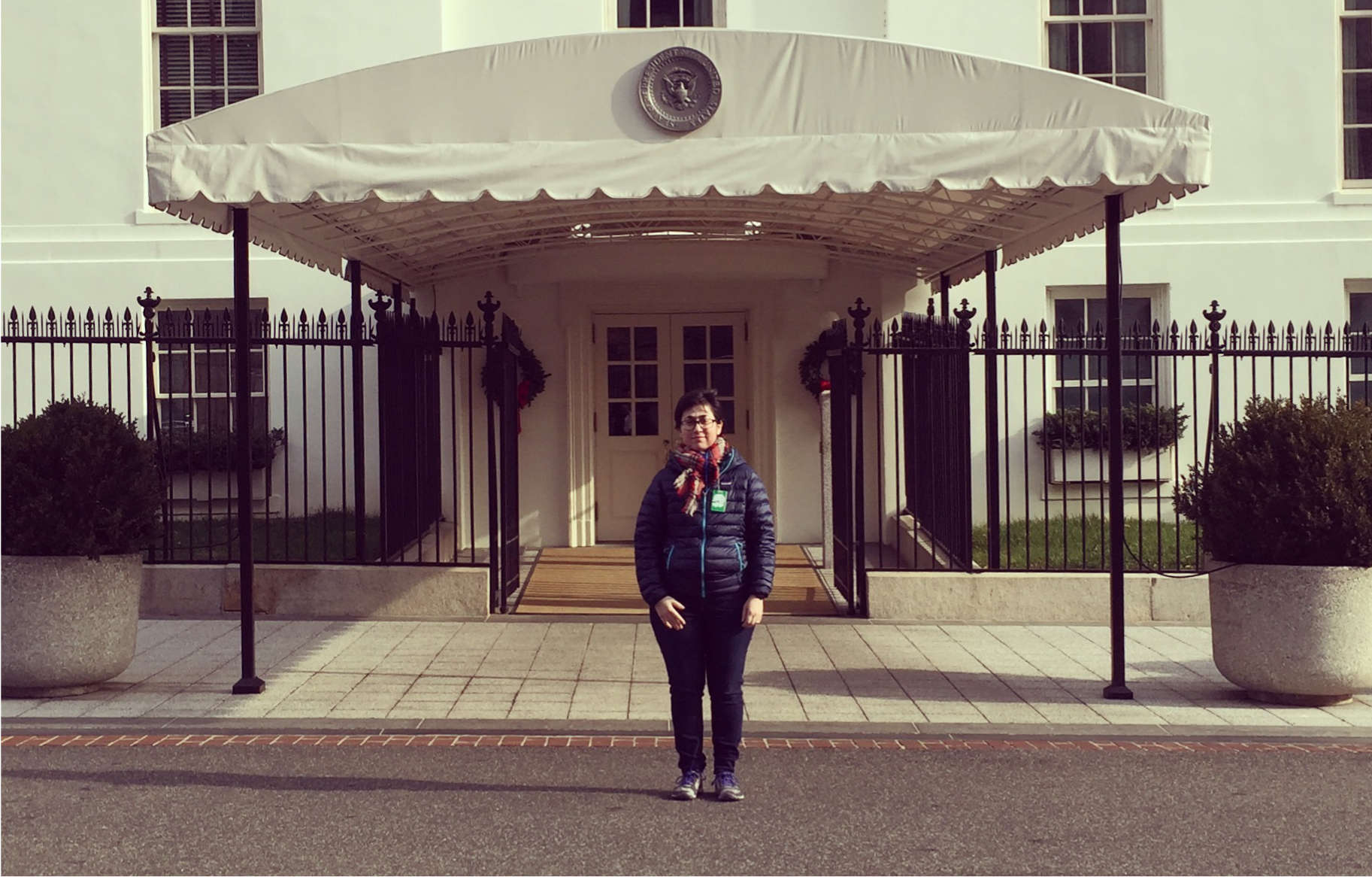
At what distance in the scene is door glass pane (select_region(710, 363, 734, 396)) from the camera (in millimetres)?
15016

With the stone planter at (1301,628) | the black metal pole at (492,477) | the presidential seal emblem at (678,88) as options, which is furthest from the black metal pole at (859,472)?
the presidential seal emblem at (678,88)

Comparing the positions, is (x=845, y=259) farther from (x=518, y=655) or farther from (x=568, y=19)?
(x=518, y=655)

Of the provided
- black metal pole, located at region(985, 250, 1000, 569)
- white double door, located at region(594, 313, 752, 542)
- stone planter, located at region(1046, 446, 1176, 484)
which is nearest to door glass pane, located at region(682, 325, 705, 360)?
white double door, located at region(594, 313, 752, 542)

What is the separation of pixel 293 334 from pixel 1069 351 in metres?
8.36

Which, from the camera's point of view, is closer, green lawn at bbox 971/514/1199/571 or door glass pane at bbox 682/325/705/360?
green lawn at bbox 971/514/1199/571

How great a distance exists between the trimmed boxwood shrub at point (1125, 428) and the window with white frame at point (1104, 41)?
345 centimetres

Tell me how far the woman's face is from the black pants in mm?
662

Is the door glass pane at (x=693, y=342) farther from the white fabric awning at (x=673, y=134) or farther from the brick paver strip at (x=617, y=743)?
the brick paver strip at (x=617, y=743)

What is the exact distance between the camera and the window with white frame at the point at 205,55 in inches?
599

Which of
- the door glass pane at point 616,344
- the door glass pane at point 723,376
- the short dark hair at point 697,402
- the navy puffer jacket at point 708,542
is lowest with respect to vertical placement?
the navy puffer jacket at point 708,542

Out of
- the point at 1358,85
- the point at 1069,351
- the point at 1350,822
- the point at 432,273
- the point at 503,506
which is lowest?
the point at 1350,822

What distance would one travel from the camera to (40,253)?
14977 mm

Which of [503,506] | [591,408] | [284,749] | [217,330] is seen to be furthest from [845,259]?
[284,749]

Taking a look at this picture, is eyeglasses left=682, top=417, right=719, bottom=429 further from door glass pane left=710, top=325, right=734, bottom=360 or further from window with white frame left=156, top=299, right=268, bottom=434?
window with white frame left=156, top=299, right=268, bottom=434
